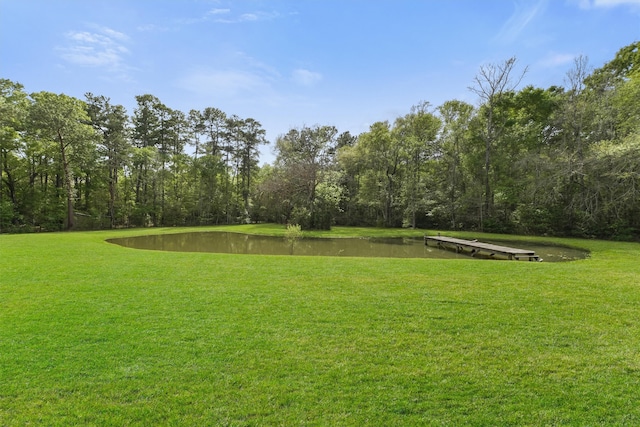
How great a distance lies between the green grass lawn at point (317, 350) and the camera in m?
2.67

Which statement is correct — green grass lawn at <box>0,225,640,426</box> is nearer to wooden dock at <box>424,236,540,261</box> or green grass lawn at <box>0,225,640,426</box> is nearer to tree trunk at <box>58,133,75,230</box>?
wooden dock at <box>424,236,540,261</box>

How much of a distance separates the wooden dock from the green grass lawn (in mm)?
4301

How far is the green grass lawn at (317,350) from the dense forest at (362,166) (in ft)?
48.7

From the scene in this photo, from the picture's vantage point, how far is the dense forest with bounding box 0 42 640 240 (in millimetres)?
18312

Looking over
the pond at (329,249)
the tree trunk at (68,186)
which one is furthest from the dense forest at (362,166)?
the pond at (329,249)

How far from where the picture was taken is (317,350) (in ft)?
12.2

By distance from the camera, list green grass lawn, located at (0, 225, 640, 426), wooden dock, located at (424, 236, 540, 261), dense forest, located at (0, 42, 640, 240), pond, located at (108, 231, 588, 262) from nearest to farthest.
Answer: green grass lawn, located at (0, 225, 640, 426)
wooden dock, located at (424, 236, 540, 261)
pond, located at (108, 231, 588, 262)
dense forest, located at (0, 42, 640, 240)

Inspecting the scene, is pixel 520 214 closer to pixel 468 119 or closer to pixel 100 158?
pixel 468 119

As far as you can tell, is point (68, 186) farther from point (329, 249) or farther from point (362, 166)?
point (362, 166)

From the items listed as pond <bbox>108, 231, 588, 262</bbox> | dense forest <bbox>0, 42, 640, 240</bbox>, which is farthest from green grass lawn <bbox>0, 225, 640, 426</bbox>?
dense forest <bbox>0, 42, 640, 240</bbox>

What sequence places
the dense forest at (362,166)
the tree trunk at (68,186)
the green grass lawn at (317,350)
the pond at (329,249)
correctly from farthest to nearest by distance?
the tree trunk at (68,186)
the dense forest at (362,166)
the pond at (329,249)
the green grass lawn at (317,350)

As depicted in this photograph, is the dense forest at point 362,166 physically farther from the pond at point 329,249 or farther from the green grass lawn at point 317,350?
the green grass lawn at point 317,350

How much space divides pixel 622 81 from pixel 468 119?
9.54m

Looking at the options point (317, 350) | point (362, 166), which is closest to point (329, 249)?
point (317, 350)
